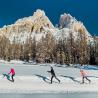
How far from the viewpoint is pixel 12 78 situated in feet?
126

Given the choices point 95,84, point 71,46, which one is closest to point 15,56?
point 71,46

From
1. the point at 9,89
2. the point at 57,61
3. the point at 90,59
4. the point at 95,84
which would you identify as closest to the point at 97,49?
the point at 90,59

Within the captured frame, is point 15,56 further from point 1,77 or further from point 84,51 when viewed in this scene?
point 1,77

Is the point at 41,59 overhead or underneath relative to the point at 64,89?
overhead

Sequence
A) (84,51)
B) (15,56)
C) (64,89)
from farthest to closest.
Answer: (15,56), (84,51), (64,89)

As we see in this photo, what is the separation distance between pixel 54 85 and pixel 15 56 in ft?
431

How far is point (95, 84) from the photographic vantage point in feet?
137

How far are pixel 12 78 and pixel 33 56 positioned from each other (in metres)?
116

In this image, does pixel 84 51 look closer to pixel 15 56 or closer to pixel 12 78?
pixel 15 56

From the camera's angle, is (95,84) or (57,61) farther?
(57,61)

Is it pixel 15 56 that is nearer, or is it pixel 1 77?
pixel 1 77

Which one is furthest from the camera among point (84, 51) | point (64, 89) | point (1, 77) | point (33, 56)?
point (33, 56)

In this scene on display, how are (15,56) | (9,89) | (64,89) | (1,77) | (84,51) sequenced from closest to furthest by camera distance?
(9,89) < (64,89) < (1,77) < (84,51) < (15,56)

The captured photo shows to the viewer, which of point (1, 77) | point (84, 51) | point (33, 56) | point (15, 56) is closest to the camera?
point (1, 77)
